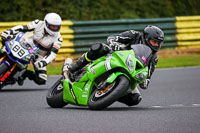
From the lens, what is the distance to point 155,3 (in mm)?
24188

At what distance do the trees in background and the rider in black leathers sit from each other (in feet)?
37.8

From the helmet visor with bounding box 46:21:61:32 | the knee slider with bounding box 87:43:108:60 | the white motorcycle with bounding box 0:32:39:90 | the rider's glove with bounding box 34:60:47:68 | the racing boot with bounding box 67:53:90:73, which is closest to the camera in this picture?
the knee slider with bounding box 87:43:108:60

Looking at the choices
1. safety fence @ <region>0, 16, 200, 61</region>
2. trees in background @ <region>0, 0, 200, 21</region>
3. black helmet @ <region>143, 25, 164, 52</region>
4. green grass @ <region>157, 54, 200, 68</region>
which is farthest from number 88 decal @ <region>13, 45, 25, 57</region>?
trees in background @ <region>0, 0, 200, 21</region>

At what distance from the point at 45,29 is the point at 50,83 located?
1583 millimetres

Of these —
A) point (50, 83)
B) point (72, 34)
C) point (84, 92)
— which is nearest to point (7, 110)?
point (84, 92)

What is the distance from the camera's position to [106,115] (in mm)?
7328

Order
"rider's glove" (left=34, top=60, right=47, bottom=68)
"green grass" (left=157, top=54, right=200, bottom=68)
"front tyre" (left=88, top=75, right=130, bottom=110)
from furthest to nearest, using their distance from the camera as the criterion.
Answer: "green grass" (left=157, top=54, right=200, bottom=68)
"rider's glove" (left=34, top=60, right=47, bottom=68)
"front tyre" (left=88, top=75, right=130, bottom=110)

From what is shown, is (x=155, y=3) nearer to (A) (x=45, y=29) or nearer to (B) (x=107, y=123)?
(A) (x=45, y=29)

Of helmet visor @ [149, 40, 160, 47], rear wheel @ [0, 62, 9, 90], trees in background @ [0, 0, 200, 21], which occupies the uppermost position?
helmet visor @ [149, 40, 160, 47]

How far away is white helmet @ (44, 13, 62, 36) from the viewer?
11609mm

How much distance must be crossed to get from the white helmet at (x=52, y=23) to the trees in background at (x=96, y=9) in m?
7.84

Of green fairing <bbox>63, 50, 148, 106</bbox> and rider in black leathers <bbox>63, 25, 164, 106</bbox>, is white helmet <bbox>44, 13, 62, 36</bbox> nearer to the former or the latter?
rider in black leathers <bbox>63, 25, 164, 106</bbox>

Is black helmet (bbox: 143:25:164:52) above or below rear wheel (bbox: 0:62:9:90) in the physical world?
above

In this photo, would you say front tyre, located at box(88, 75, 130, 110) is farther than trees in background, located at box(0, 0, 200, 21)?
No
